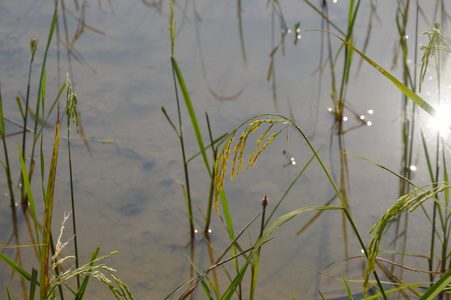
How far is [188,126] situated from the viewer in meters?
2.57

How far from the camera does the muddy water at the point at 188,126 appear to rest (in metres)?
1.96

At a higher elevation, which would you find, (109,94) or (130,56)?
(130,56)

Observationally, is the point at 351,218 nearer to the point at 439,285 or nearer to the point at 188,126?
the point at 439,285

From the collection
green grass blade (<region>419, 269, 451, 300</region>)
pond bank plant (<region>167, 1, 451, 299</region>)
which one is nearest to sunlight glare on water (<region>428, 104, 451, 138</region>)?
pond bank plant (<region>167, 1, 451, 299</region>)

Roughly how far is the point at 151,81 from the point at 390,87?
1.19 metres

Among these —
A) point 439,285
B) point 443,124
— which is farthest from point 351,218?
Result: point 443,124

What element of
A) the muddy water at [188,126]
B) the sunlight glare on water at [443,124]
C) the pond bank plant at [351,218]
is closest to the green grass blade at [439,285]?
the pond bank plant at [351,218]

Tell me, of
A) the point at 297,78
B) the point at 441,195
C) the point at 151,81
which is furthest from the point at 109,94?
the point at 441,195

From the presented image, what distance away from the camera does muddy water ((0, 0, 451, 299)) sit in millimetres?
1964

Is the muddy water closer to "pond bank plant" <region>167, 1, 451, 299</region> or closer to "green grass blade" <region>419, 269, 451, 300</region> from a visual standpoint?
"pond bank plant" <region>167, 1, 451, 299</region>

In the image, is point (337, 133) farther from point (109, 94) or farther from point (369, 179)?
point (109, 94)

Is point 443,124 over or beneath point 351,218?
over

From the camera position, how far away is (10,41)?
3.27m

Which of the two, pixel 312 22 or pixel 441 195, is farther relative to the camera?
pixel 312 22
